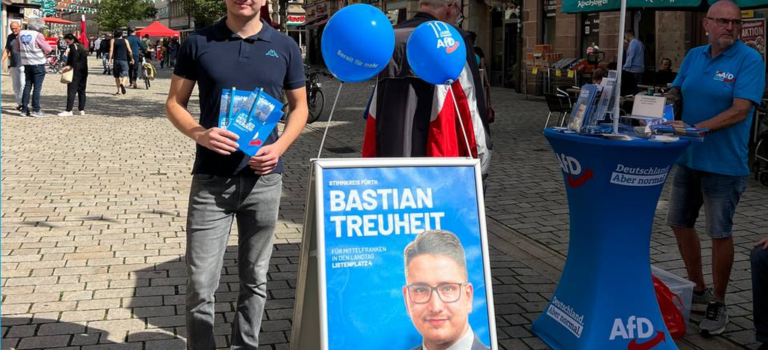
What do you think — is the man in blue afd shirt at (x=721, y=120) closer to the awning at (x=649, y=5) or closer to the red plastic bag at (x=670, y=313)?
the red plastic bag at (x=670, y=313)

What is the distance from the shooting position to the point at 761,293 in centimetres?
394

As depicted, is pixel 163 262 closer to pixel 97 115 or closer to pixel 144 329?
pixel 144 329

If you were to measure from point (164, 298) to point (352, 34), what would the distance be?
2262mm

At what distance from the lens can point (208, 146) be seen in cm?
306

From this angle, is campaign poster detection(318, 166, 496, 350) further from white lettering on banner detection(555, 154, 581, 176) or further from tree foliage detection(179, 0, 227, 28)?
tree foliage detection(179, 0, 227, 28)

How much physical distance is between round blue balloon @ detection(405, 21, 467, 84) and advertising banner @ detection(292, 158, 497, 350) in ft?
1.70

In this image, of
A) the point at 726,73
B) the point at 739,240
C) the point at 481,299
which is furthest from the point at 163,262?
the point at 739,240

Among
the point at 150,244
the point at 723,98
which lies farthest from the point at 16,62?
the point at 723,98

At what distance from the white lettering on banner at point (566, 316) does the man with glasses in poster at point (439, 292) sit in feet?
3.23

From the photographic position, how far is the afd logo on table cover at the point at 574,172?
3.84 m

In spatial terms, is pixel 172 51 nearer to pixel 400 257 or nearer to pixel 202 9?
pixel 202 9

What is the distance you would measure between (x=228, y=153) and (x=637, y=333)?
2.22 meters

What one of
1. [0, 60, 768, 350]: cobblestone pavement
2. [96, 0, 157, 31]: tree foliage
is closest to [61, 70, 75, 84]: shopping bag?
[0, 60, 768, 350]: cobblestone pavement

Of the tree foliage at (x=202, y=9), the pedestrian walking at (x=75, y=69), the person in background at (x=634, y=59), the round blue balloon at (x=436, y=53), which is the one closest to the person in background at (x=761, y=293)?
the round blue balloon at (x=436, y=53)
